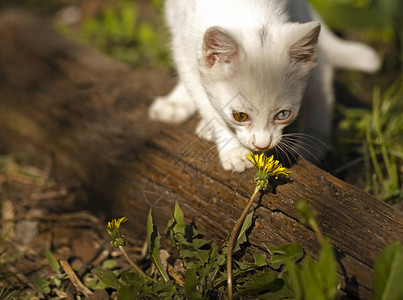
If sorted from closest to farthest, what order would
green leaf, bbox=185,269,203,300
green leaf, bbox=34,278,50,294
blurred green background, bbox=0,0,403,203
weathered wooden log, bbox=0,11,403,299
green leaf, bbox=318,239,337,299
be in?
green leaf, bbox=318,239,337,299
green leaf, bbox=185,269,203,300
weathered wooden log, bbox=0,11,403,299
green leaf, bbox=34,278,50,294
blurred green background, bbox=0,0,403,203

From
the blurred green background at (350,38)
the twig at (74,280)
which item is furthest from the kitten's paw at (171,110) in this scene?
the twig at (74,280)

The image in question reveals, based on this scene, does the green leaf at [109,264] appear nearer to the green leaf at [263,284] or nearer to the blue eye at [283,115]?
the green leaf at [263,284]

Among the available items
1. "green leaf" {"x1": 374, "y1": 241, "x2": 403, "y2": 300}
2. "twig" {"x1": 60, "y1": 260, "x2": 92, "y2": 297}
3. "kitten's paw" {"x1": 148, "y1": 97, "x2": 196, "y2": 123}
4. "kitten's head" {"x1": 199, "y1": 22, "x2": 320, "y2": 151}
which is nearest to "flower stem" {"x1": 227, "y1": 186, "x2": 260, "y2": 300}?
"kitten's head" {"x1": 199, "y1": 22, "x2": 320, "y2": 151}

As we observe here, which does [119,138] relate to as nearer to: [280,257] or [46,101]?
[46,101]

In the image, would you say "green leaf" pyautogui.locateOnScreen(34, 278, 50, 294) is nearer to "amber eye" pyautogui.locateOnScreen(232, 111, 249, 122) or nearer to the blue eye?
"amber eye" pyautogui.locateOnScreen(232, 111, 249, 122)

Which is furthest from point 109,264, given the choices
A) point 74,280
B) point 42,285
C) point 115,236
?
point 115,236

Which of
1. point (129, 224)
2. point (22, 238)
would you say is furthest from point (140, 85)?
point (22, 238)
